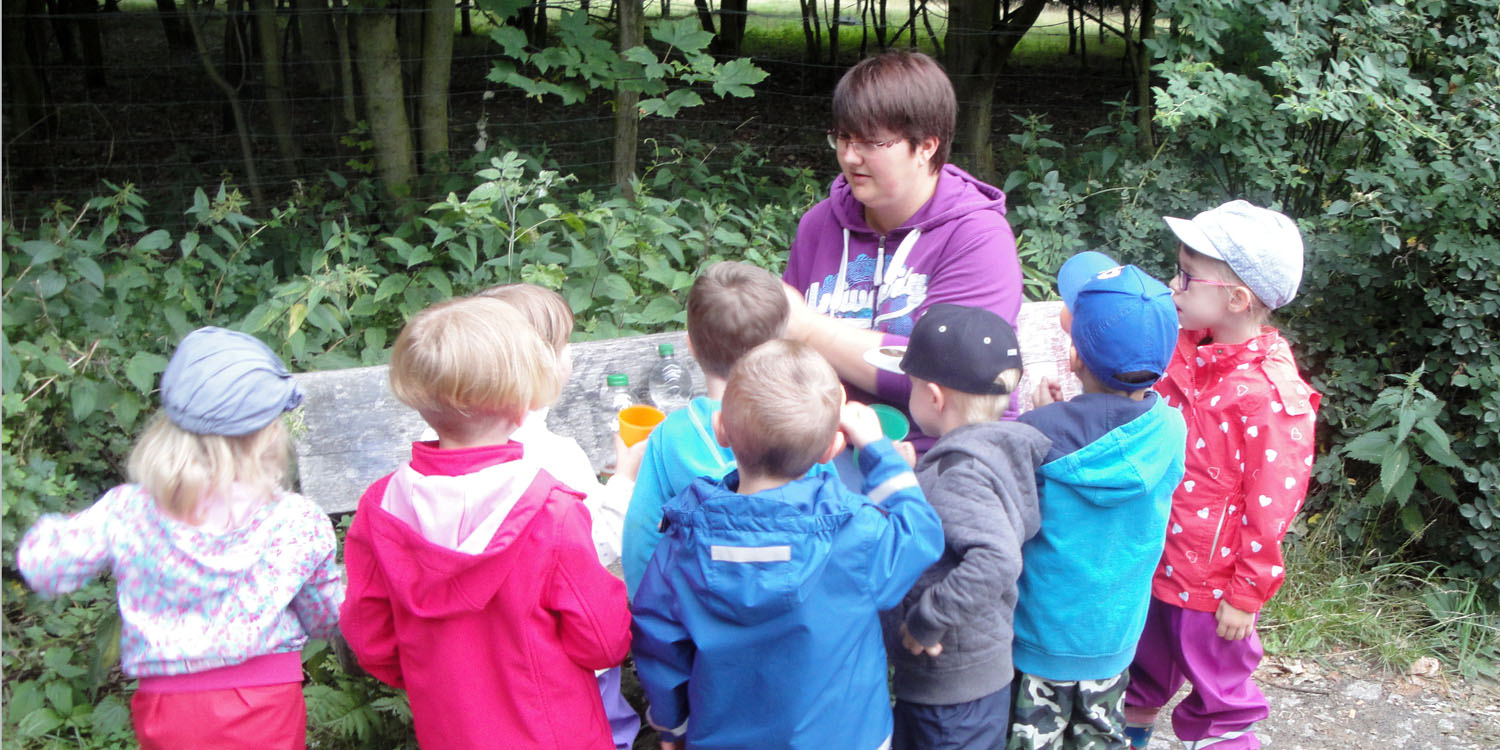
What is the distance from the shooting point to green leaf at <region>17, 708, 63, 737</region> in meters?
2.99

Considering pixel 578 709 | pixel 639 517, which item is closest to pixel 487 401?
pixel 639 517

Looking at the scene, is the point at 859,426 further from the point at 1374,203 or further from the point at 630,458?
the point at 1374,203

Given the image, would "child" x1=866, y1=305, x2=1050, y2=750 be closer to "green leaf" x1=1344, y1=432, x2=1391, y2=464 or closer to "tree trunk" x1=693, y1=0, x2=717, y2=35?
"green leaf" x1=1344, y1=432, x2=1391, y2=464

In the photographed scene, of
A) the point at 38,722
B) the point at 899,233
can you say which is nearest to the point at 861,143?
the point at 899,233

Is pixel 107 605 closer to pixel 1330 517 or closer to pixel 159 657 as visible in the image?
pixel 159 657

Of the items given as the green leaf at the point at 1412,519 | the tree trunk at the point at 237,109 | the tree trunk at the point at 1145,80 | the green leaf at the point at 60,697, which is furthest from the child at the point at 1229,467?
the tree trunk at the point at 237,109

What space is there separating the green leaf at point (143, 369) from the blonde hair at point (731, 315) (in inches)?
82.7

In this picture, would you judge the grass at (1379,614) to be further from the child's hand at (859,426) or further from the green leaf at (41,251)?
the green leaf at (41,251)

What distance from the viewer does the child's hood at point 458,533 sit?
198 centimetres

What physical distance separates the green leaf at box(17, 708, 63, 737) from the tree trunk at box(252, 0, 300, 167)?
4303 millimetres

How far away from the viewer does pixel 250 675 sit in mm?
2137

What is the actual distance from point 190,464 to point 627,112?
12.4 ft

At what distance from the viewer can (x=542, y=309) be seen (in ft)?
8.13

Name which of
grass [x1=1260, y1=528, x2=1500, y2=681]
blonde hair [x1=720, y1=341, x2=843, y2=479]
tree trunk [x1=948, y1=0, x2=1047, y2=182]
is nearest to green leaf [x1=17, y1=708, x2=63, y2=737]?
blonde hair [x1=720, y1=341, x2=843, y2=479]
